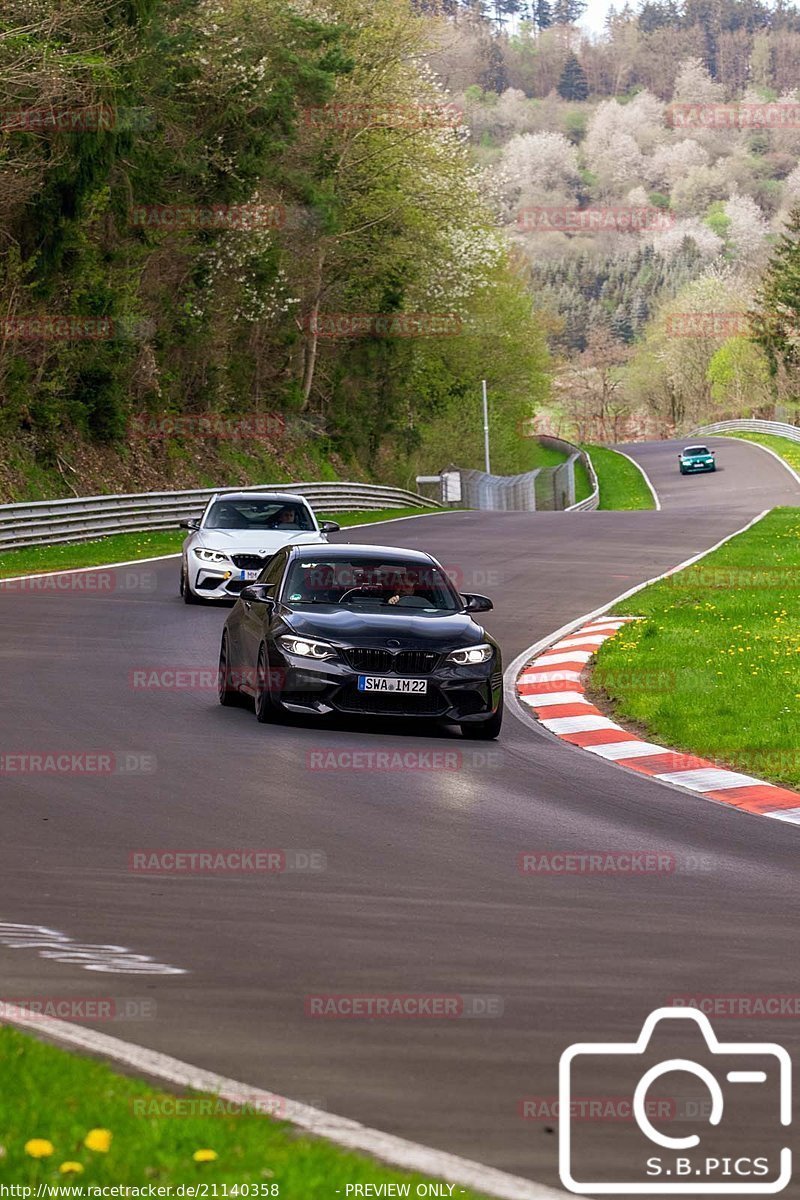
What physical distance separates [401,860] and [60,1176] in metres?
5.05

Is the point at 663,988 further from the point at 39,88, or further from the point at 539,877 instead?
the point at 39,88

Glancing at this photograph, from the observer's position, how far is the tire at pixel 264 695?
13913 millimetres

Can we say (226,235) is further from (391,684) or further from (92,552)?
(391,684)

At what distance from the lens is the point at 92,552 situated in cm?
3244

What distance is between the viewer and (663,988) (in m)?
6.52

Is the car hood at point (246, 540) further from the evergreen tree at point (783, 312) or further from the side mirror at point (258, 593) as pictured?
the evergreen tree at point (783, 312)

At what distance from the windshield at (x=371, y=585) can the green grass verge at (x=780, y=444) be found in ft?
224

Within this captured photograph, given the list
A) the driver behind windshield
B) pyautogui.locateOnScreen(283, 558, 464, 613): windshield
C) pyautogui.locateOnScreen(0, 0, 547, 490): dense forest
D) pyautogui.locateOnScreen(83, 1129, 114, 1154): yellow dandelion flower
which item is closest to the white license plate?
pyautogui.locateOnScreen(283, 558, 464, 613): windshield

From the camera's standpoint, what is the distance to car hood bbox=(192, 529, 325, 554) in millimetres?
24359

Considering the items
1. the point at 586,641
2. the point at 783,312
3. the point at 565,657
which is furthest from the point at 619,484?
the point at 565,657

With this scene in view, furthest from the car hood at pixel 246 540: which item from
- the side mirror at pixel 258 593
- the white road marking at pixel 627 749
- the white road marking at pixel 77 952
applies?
the white road marking at pixel 77 952

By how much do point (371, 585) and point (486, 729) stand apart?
1860mm

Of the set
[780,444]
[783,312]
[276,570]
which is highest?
[783,312]

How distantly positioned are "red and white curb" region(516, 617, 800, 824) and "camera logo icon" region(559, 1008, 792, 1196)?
18.3 feet
